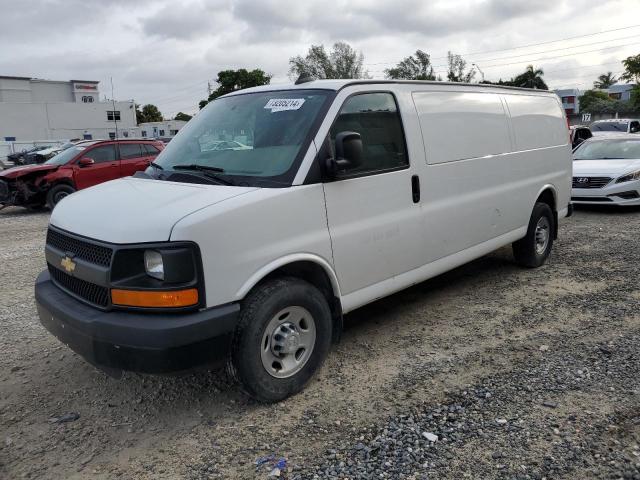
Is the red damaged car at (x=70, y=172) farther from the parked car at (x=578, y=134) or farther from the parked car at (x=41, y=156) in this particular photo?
the parked car at (x=578, y=134)

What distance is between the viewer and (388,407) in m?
3.43

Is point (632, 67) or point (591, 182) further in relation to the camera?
point (632, 67)

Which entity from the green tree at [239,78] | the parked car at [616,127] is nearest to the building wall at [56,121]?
the green tree at [239,78]

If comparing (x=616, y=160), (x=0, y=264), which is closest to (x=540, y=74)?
(x=616, y=160)

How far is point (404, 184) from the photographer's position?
166 inches

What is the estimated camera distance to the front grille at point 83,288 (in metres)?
3.12

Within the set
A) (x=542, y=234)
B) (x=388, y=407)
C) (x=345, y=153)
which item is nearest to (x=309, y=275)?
(x=345, y=153)

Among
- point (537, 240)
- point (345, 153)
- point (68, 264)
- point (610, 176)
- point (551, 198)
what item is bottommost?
point (537, 240)

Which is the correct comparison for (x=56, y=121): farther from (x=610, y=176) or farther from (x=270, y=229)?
(x=270, y=229)

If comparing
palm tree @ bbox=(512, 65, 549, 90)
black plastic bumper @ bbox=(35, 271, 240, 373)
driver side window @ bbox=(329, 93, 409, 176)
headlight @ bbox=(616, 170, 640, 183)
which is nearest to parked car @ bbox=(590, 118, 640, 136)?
headlight @ bbox=(616, 170, 640, 183)

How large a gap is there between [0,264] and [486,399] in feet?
22.8

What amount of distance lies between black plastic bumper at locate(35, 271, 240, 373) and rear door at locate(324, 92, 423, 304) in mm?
1021

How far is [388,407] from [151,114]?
103 metres

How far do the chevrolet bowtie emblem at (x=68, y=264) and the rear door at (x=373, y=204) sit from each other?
163 cm
